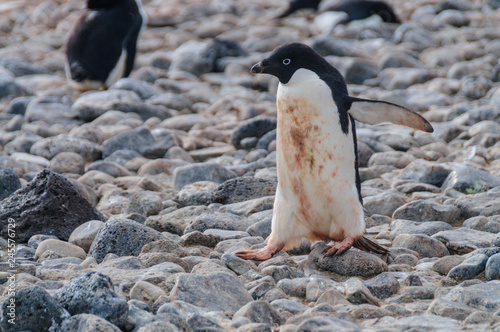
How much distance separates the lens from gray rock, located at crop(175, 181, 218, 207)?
529 cm

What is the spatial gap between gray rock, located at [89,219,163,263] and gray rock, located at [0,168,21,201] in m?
1.57

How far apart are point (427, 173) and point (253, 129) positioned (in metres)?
2.15

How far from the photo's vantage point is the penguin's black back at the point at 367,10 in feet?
42.9

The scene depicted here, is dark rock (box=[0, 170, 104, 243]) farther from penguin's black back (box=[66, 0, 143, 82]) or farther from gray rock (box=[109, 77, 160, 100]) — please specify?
penguin's black back (box=[66, 0, 143, 82])

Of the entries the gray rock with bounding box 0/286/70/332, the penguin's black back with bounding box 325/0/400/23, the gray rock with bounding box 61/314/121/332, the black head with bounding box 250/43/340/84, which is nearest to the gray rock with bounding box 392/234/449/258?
the black head with bounding box 250/43/340/84

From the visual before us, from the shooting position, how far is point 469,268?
3.37 m

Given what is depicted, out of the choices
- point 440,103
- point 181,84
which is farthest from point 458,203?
point 181,84

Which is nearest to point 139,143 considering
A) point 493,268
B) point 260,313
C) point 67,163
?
point 67,163

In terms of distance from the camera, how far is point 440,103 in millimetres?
8312

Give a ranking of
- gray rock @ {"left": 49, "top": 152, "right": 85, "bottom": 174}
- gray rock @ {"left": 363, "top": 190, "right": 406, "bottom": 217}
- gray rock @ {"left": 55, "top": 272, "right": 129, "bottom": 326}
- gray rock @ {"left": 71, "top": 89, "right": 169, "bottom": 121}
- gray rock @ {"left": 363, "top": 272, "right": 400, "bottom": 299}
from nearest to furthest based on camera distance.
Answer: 1. gray rock @ {"left": 55, "top": 272, "right": 129, "bottom": 326}
2. gray rock @ {"left": 363, "top": 272, "right": 400, "bottom": 299}
3. gray rock @ {"left": 363, "top": 190, "right": 406, "bottom": 217}
4. gray rock @ {"left": 49, "top": 152, "right": 85, "bottom": 174}
5. gray rock @ {"left": 71, "top": 89, "right": 169, "bottom": 121}

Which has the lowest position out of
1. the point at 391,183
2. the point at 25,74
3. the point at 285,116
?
the point at 25,74

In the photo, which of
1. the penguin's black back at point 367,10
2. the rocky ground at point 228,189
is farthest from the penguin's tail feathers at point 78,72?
the penguin's black back at point 367,10

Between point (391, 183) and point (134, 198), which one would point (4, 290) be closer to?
point (134, 198)

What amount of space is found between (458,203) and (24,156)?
163 inches
